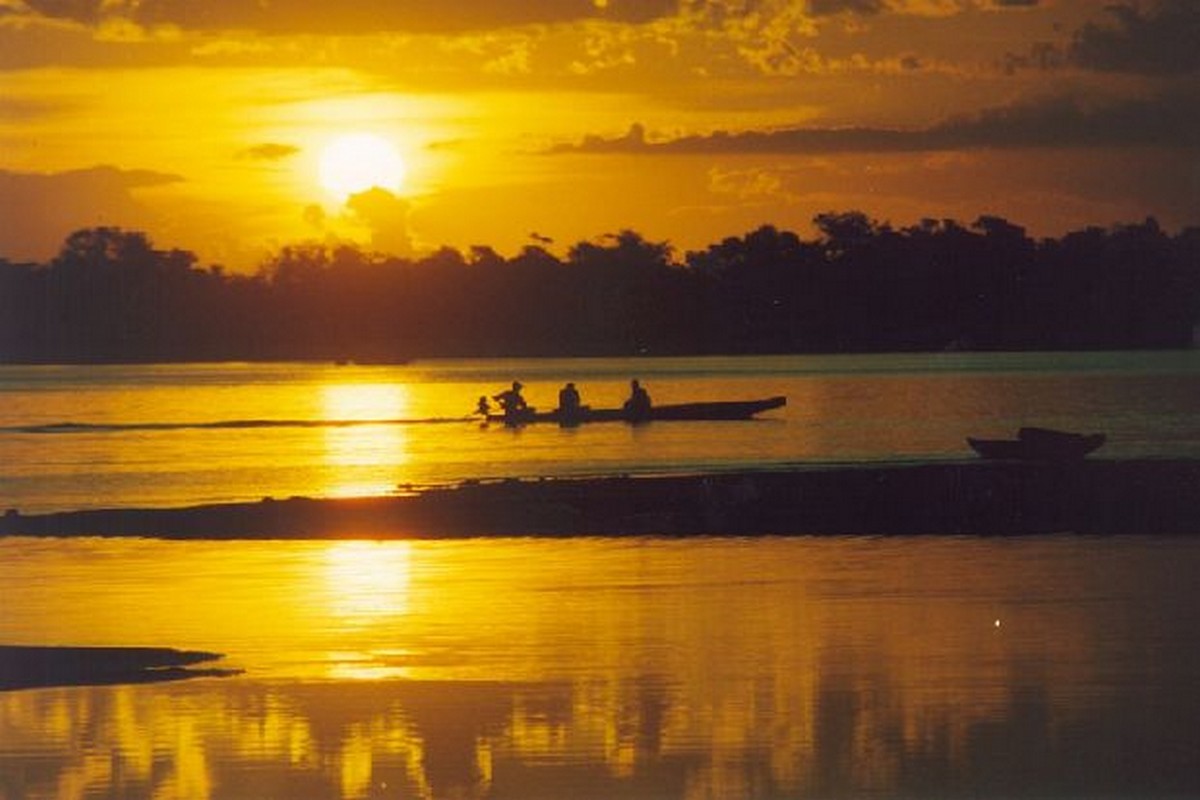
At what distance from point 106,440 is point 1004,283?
1824 centimetres

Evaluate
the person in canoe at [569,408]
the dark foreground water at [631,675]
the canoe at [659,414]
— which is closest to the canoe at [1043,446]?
the dark foreground water at [631,675]

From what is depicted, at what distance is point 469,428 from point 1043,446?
26.0 metres

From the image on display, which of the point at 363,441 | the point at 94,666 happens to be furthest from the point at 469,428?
the point at 94,666

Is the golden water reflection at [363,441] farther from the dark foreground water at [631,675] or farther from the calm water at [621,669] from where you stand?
the dark foreground water at [631,675]

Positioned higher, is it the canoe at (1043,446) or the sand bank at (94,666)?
the canoe at (1043,446)

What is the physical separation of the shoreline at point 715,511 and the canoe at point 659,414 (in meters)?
17.2

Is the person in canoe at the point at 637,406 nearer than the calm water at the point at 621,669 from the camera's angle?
No

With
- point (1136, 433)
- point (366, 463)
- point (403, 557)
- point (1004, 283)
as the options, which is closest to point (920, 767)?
point (403, 557)

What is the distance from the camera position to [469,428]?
5481 cm

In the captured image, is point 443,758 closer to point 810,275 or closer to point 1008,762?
point 1008,762

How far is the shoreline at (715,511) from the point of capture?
23.3 meters

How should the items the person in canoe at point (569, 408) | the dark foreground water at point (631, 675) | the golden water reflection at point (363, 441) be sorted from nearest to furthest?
the dark foreground water at point (631, 675)
the golden water reflection at point (363, 441)
the person in canoe at point (569, 408)

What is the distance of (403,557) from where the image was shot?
2155 centimetres

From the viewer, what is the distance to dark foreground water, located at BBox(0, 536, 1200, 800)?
11.9 m
